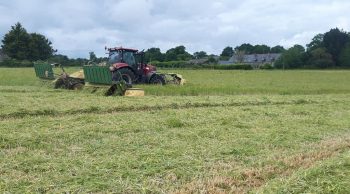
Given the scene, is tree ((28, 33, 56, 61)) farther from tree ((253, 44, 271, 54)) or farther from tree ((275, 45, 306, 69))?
tree ((253, 44, 271, 54))

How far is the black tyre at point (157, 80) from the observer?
19.6 metres

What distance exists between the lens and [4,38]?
250 feet

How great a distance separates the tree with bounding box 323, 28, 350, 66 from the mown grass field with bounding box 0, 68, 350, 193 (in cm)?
7433

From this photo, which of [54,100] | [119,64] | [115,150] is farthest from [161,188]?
[119,64]

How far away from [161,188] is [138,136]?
2.82m

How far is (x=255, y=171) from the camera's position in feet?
16.9

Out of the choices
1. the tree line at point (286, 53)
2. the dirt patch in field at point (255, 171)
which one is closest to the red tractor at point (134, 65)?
the dirt patch in field at point (255, 171)

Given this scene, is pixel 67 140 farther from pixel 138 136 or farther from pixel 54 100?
pixel 54 100

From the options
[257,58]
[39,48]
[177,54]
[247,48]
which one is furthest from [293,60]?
[247,48]

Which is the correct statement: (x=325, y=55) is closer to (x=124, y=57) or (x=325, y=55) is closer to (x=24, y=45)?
(x=24, y=45)

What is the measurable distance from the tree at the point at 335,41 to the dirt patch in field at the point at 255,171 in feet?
256

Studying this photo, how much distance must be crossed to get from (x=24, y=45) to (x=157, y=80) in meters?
60.8

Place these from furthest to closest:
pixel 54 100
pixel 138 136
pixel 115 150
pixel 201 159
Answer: pixel 54 100
pixel 138 136
pixel 115 150
pixel 201 159

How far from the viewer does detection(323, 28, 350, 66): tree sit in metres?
80.6
